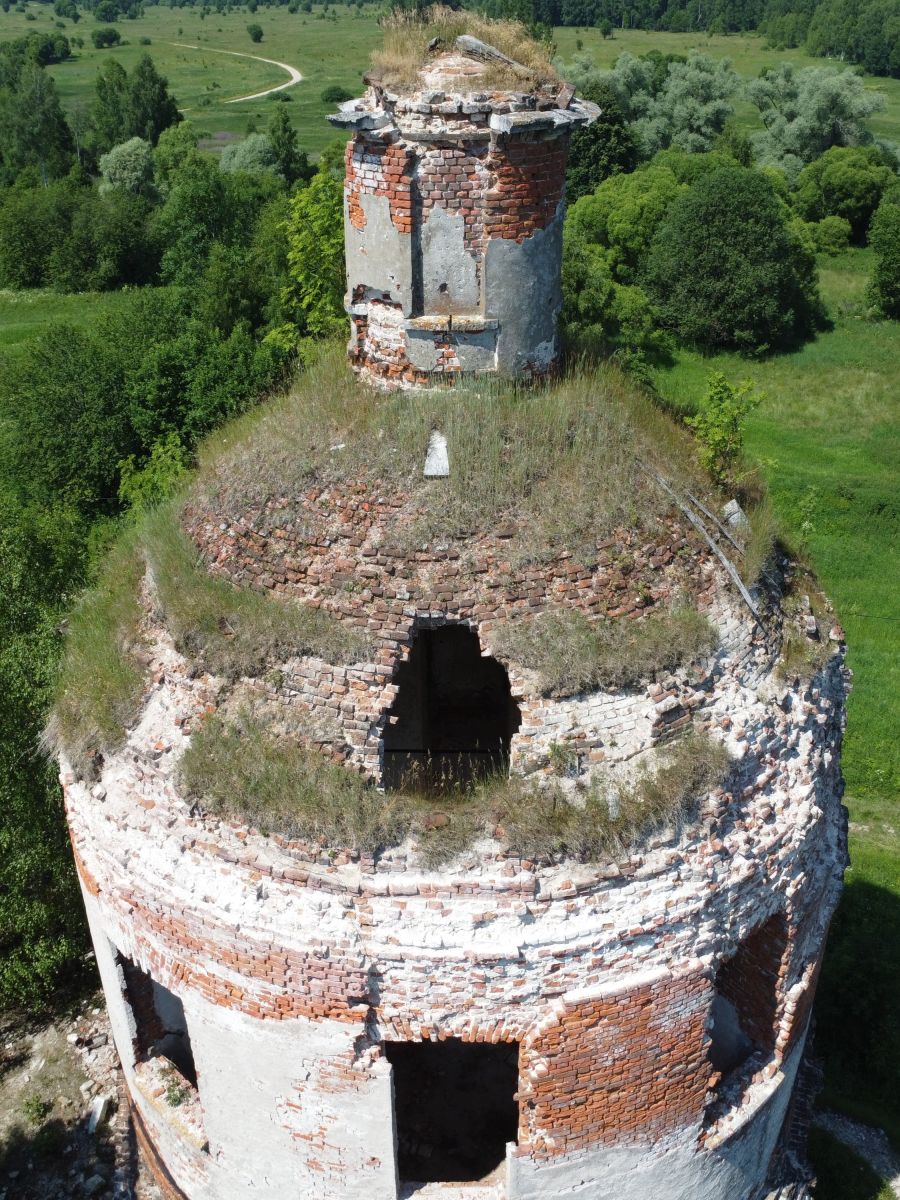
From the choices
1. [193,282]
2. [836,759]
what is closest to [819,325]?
[193,282]

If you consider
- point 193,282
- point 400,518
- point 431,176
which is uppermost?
point 431,176

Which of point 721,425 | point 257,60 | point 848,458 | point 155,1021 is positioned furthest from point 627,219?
point 257,60

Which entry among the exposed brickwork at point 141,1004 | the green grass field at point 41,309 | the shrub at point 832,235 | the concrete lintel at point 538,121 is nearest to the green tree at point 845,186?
the shrub at point 832,235

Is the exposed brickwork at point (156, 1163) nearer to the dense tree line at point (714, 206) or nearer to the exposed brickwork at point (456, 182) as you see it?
the exposed brickwork at point (456, 182)

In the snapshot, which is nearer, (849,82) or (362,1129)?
(362,1129)

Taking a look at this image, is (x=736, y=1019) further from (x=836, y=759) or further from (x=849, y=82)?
(x=849, y=82)

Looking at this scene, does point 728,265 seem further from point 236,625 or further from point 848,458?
point 236,625
